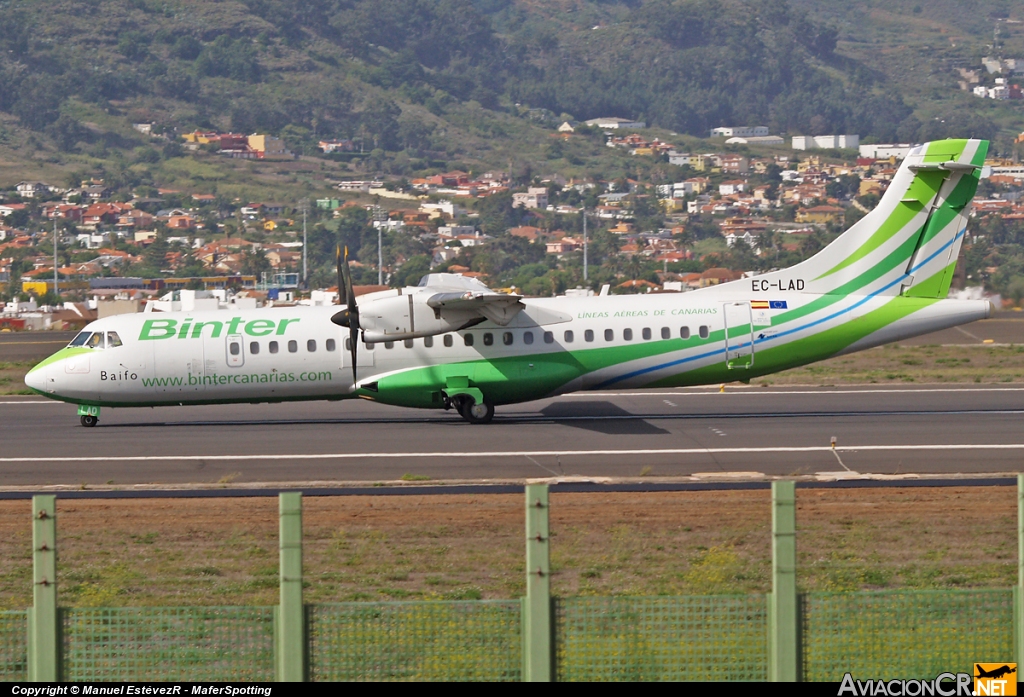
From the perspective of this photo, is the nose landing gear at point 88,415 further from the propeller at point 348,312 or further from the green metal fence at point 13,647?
the green metal fence at point 13,647

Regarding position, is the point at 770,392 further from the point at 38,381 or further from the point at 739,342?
the point at 38,381

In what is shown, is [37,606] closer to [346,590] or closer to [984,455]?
[346,590]

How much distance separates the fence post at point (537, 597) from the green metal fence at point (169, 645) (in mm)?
1908

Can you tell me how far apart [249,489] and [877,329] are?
602 inches

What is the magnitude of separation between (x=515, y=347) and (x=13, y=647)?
1935 centimetres

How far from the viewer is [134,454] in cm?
2566

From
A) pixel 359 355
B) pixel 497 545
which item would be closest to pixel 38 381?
pixel 359 355

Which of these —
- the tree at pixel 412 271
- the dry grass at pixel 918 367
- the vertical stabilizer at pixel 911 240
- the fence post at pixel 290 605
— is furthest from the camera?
the tree at pixel 412 271

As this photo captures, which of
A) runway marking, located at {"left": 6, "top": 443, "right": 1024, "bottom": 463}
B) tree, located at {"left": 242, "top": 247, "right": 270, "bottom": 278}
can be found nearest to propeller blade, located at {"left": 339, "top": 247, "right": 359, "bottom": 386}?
runway marking, located at {"left": 6, "top": 443, "right": 1024, "bottom": 463}

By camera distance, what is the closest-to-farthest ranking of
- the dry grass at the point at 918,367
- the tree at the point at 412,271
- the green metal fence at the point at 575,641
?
1. the green metal fence at the point at 575,641
2. the dry grass at the point at 918,367
3. the tree at the point at 412,271

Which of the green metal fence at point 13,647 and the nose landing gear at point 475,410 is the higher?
the nose landing gear at point 475,410

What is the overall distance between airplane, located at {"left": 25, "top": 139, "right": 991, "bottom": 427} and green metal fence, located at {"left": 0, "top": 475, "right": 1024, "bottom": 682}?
18.9m

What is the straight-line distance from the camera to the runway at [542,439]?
75.3ft

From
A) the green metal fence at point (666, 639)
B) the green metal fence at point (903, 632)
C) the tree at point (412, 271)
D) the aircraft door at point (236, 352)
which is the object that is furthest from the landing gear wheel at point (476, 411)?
the tree at point (412, 271)
